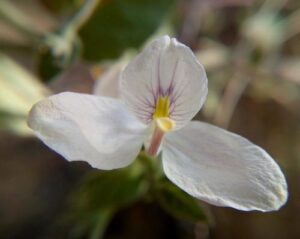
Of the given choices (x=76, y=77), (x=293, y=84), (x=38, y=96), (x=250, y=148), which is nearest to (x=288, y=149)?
(x=293, y=84)

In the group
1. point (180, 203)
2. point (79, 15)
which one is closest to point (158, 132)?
point (180, 203)

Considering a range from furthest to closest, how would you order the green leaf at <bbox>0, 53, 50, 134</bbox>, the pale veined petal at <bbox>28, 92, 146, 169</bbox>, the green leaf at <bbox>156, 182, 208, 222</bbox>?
the green leaf at <bbox>0, 53, 50, 134</bbox>
the green leaf at <bbox>156, 182, 208, 222</bbox>
the pale veined petal at <bbox>28, 92, 146, 169</bbox>

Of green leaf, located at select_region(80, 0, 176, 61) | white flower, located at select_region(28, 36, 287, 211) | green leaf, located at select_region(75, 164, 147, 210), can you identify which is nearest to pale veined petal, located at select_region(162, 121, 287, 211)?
white flower, located at select_region(28, 36, 287, 211)

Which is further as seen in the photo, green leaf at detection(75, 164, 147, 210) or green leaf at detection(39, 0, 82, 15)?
green leaf at detection(39, 0, 82, 15)

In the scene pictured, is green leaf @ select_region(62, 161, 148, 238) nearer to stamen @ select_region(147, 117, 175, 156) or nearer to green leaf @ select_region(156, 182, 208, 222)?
green leaf @ select_region(156, 182, 208, 222)

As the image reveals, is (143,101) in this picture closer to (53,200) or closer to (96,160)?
(96,160)

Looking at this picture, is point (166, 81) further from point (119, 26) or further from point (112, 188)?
point (119, 26)

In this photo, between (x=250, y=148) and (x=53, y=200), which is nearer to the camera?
(x=250, y=148)
